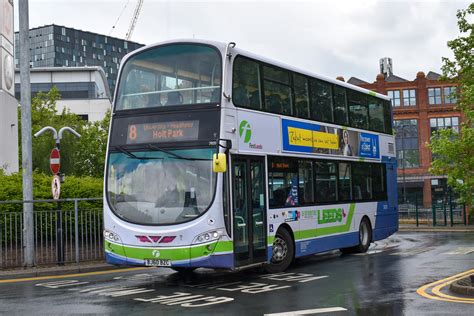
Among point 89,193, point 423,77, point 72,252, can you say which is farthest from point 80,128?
point 423,77

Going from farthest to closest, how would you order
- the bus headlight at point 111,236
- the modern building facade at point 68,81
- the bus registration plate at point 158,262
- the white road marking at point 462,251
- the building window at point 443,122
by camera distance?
the building window at point 443,122, the modern building facade at point 68,81, the white road marking at point 462,251, the bus headlight at point 111,236, the bus registration plate at point 158,262

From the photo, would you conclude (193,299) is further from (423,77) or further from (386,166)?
(423,77)

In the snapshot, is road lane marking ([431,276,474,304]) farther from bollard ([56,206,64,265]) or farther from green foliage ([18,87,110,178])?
green foliage ([18,87,110,178])

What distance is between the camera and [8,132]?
116 feet

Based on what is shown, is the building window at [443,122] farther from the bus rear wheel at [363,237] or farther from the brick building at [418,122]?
the bus rear wheel at [363,237]

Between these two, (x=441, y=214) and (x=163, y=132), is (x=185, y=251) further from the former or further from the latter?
(x=441, y=214)

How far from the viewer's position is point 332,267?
1473 centimetres

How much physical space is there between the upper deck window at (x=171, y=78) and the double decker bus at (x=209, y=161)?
21mm

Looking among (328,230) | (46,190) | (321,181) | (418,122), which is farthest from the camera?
(418,122)

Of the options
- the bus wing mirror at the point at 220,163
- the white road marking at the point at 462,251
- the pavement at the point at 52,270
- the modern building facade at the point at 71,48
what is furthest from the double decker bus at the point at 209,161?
the modern building facade at the point at 71,48

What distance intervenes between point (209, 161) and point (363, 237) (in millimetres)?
8030

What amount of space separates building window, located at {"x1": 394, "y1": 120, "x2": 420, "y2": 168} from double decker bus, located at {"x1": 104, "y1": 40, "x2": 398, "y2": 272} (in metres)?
66.9

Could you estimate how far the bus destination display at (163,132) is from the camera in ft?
38.4

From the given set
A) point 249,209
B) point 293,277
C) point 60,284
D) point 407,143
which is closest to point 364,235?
point 293,277
